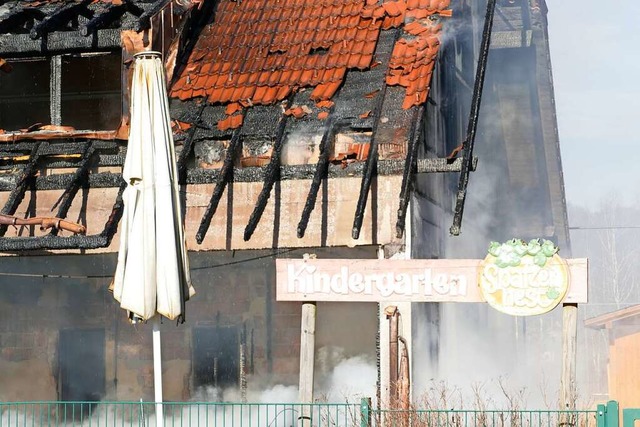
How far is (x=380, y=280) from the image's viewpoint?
12.1 meters

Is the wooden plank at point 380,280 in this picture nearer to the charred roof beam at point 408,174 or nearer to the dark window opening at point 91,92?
the charred roof beam at point 408,174

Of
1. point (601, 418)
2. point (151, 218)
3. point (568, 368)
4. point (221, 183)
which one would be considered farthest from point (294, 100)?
point (601, 418)

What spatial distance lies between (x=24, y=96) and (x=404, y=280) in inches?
358

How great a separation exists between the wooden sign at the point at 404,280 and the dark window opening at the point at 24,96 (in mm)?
7856

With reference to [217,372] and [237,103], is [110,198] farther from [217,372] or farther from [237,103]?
[217,372]

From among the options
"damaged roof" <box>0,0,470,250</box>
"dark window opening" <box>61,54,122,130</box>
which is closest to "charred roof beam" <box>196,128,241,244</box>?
"damaged roof" <box>0,0,470,250</box>

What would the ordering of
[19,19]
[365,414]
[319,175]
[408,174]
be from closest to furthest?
[365,414] < [408,174] < [319,175] < [19,19]

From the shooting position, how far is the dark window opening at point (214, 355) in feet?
58.9

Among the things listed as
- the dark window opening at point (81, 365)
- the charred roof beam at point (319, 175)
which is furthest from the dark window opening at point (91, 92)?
the charred roof beam at point (319, 175)

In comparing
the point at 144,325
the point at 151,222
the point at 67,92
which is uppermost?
the point at 67,92

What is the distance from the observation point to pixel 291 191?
15.6 meters

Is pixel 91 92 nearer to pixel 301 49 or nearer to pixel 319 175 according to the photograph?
pixel 301 49

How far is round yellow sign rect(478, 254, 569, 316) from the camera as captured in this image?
11500 mm

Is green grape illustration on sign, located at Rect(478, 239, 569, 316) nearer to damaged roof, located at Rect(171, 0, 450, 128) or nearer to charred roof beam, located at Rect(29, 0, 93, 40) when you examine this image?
damaged roof, located at Rect(171, 0, 450, 128)
